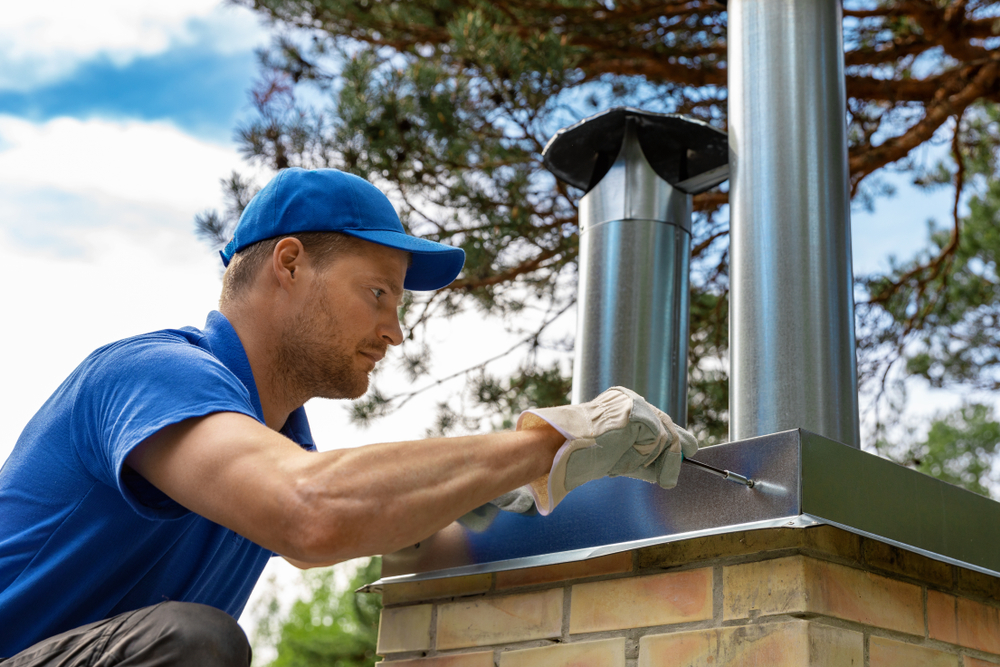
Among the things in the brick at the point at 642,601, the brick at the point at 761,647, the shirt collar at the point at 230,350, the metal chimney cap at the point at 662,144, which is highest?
the metal chimney cap at the point at 662,144

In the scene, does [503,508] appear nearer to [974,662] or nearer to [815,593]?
→ [815,593]

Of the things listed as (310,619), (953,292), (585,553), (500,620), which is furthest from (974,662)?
(310,619)

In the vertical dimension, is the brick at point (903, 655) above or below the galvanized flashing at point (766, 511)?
below

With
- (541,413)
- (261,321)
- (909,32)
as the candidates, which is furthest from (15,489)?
(909,32)

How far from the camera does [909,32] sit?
11.2ft

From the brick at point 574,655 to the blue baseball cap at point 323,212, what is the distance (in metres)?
0.66

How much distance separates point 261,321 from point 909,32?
2.98 metres

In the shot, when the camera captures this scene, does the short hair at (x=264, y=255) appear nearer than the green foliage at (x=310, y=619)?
Yes

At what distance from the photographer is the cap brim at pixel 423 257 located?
141cm

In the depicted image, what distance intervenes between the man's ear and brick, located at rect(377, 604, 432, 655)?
2.18 feet

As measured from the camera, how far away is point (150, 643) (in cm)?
98

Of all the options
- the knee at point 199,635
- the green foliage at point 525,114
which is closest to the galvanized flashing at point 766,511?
the knee at point 199,635

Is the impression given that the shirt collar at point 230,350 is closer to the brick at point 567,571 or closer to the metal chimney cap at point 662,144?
the brick at point 567,571

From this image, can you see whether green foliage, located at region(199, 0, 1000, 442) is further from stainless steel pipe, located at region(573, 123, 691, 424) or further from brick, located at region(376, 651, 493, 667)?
brick, located at region(376, 651, 493, 667)
